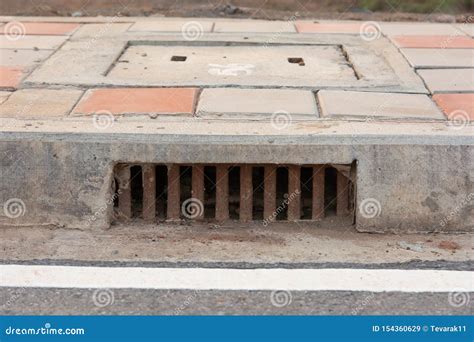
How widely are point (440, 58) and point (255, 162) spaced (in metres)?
2.54

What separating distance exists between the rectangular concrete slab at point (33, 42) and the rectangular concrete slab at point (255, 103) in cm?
178

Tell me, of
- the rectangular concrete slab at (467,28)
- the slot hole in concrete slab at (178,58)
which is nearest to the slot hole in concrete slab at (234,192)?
the slot hole in concrete slab at (178,58)

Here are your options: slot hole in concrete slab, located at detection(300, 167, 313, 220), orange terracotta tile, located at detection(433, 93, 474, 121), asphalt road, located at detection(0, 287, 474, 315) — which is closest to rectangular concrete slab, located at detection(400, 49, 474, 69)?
orange terracotta tile, located at detection(433, 93, 474, 121)

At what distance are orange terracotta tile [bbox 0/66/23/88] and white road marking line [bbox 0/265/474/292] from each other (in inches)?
79.3

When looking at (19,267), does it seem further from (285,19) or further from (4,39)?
(285,19)

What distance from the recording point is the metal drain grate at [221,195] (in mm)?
5352

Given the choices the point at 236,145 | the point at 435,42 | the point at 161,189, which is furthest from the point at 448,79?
the point at 161,189

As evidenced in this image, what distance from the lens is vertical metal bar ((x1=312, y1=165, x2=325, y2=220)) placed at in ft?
17.7

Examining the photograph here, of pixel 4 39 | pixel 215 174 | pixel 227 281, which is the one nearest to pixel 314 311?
pixel 227 281

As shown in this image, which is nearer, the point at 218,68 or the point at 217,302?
the point at 217,302

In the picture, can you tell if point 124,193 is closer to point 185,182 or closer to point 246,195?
point 185,182

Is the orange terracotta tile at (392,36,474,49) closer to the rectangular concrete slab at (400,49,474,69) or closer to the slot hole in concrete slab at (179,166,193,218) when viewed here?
the rectangular concrete slab at (400,49,474,69)

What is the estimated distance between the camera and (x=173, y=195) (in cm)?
538

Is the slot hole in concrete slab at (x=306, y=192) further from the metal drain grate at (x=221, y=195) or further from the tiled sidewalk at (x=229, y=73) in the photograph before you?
the tiled sidewalk at (x=229, y=73)
